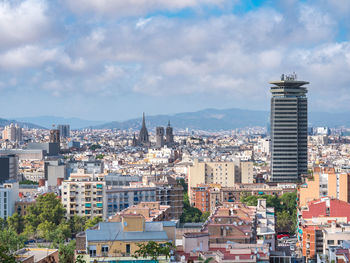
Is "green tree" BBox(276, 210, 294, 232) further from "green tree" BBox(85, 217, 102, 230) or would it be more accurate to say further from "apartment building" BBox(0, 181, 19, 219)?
"apartment building" BBox(0, 181, 19, 219)

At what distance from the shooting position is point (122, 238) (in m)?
37.3

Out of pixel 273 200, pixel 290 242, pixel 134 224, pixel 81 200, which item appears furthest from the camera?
pixel 273 200

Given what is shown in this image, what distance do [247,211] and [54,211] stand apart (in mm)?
22750

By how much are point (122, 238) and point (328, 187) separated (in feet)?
118

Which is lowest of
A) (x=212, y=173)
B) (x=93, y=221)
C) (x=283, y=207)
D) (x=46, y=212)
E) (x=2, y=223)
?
(x=283, y=207)

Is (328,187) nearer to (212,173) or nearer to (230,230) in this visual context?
(230,230)

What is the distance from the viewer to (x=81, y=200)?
242 feet

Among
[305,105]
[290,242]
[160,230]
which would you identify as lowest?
[290,242]

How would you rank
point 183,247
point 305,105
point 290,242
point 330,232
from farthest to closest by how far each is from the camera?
point 305,105
point 290,242
point 330,232
point 183,247

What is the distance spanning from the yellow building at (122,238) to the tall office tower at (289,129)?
8538 centimetres

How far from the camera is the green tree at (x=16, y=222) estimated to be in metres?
71.2

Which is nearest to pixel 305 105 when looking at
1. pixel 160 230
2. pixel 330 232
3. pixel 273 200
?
pixel 273 200

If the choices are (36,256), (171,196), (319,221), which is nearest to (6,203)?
(171,196)

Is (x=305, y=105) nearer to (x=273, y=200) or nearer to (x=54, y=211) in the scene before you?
(x=273, y=200)
